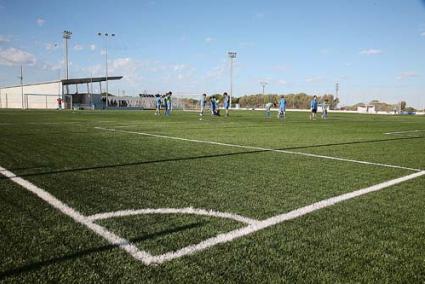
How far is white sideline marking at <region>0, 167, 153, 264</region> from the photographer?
2.78 m

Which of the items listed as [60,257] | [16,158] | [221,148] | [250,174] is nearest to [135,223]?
[60,257]

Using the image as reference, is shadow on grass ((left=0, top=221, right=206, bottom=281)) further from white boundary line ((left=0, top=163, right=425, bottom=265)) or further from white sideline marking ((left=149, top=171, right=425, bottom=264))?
white sideline marking ((left=149, top=171, right=425, bottom=264))

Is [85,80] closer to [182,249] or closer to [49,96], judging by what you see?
[49,96]

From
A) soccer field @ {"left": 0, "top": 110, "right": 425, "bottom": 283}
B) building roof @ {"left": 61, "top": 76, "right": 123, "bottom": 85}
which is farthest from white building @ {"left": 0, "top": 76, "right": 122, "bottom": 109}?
soccer field @ {"left": 0, "top": 110, "right": 425, "bottom": 283}

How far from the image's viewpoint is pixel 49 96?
60906 millimetres

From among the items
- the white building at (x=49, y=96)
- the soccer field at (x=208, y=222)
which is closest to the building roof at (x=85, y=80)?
the white building at (x=49, y=96)

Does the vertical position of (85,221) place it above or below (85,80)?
below

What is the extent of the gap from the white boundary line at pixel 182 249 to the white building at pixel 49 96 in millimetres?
58569

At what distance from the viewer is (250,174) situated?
5.87 meters

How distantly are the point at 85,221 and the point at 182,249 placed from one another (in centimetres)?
110

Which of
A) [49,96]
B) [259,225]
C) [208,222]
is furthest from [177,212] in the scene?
[49,96]

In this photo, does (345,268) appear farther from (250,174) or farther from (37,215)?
(250,174)

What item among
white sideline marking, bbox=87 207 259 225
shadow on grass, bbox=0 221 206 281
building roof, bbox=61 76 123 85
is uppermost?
building roof, bbox=61 76 123 85

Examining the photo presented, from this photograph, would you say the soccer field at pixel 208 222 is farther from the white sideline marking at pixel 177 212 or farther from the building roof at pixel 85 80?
the building roof at pixel 85 80
